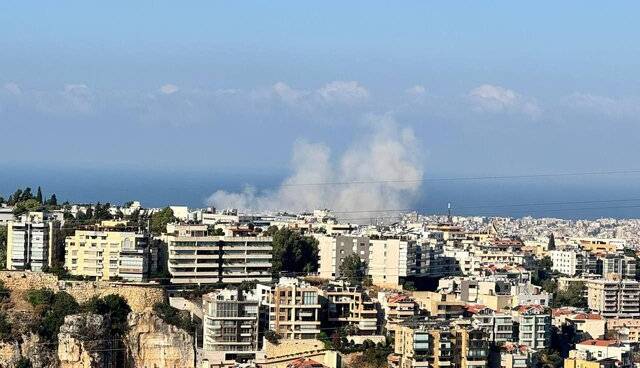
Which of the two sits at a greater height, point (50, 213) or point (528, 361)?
point (50, 213)

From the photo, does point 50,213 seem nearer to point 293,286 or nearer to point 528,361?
point 293,286

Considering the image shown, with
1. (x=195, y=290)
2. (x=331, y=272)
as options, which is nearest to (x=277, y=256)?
(x=331, y=272)

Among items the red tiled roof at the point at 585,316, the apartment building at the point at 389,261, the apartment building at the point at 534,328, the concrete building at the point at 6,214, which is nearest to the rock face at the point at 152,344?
the apartment building at the point at 534,328

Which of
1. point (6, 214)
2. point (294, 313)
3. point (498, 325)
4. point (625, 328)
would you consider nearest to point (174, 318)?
point (294, 313)

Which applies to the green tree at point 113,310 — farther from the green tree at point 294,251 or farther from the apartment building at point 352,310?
the green tree at point 294,251

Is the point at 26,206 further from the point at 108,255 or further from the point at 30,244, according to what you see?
the point at 108,255

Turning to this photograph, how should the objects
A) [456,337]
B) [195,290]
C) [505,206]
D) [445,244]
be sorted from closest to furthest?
[456,337] < [195,290] < [445,244] < [505,206]

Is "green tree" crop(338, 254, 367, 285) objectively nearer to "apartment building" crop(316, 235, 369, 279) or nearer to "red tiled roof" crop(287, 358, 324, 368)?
"apartment building" crop(316, 235, 369, 279)
